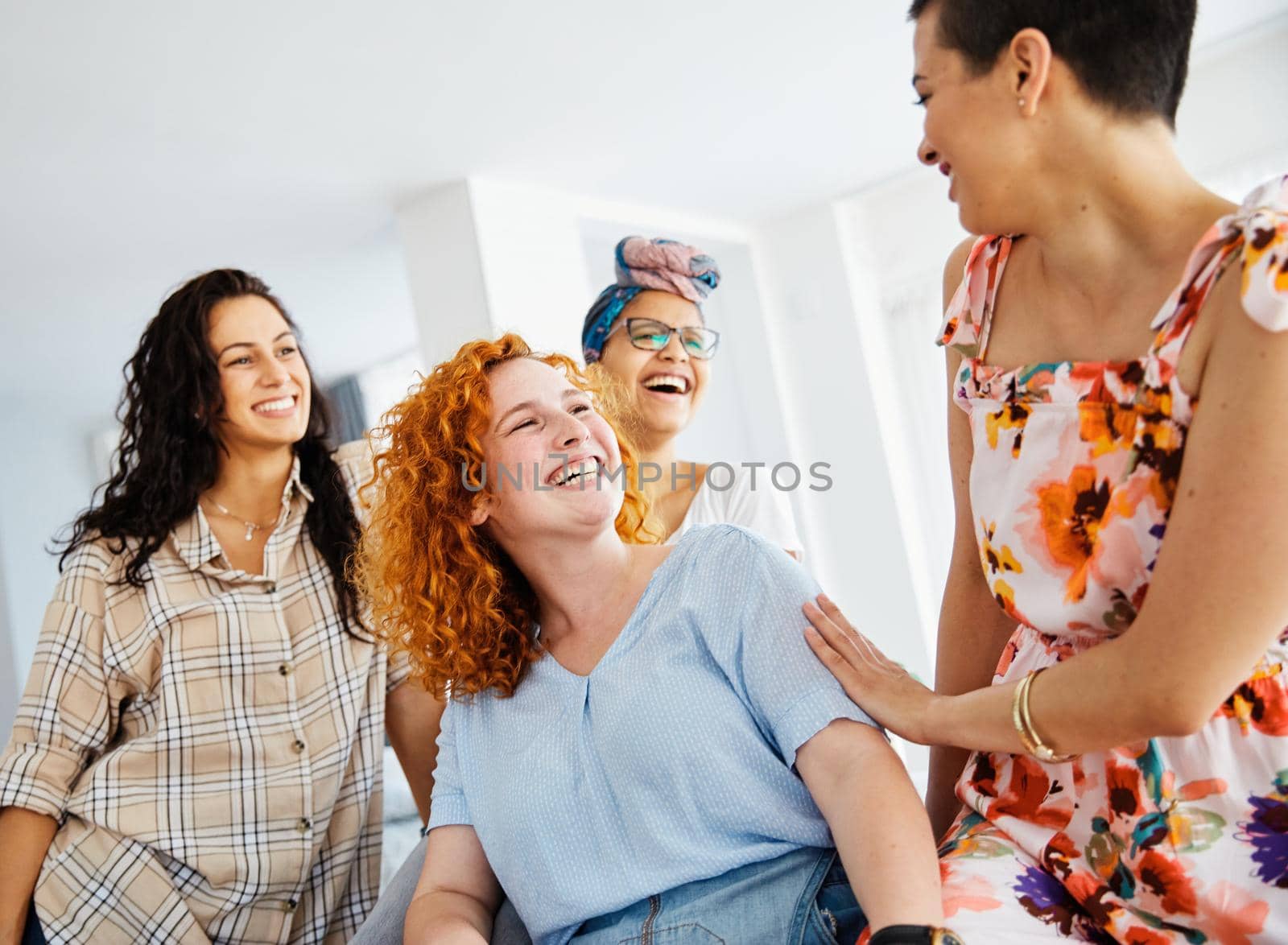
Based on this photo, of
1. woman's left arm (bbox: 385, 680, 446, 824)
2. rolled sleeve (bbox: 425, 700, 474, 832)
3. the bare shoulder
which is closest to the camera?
the bare shoulder

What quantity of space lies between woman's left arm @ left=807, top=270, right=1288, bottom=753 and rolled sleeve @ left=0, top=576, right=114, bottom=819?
1.81 m

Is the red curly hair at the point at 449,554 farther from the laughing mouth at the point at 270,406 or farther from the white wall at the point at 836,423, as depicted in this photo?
the white wall at the point at 836,423

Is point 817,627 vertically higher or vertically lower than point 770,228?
lower

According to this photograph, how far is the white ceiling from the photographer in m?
3.48

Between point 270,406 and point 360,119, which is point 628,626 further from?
point 360,119

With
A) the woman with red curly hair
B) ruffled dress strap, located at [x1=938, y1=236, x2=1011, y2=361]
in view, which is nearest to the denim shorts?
the woman with red curly hair

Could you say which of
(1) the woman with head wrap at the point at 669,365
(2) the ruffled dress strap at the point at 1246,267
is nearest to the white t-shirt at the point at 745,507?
(1) the woman with head wrap at the point at 669,365

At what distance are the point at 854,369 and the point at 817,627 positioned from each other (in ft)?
16.4

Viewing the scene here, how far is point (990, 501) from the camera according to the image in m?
1.25

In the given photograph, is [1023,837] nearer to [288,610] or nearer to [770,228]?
[288,610]

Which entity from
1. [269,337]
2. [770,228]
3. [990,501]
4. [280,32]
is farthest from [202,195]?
[990,501]

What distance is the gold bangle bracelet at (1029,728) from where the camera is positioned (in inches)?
44.9

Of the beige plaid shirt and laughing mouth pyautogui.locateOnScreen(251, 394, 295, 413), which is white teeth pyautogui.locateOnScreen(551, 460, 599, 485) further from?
laughing mouth pyautogui.locateOnScreen(251, 394, 295, 413)

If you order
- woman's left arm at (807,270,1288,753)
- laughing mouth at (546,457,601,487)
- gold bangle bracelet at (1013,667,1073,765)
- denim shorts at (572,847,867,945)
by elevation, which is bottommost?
denim shorts at (572,847,867,945)
